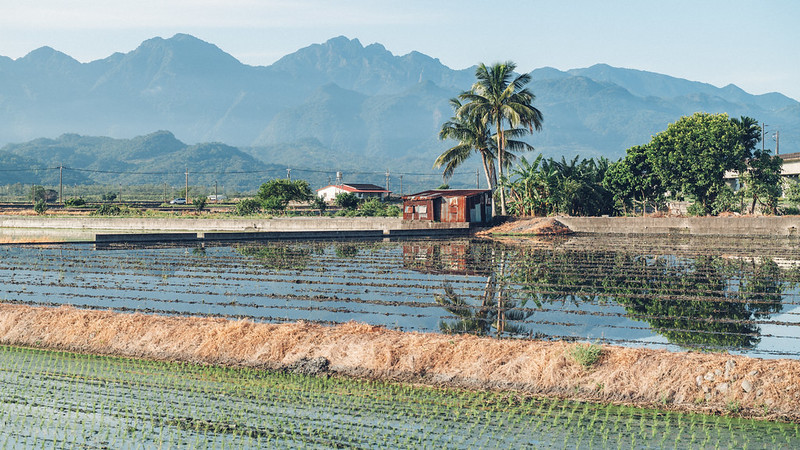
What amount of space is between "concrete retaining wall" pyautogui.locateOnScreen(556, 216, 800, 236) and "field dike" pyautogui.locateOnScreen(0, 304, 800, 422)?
32.0 meters

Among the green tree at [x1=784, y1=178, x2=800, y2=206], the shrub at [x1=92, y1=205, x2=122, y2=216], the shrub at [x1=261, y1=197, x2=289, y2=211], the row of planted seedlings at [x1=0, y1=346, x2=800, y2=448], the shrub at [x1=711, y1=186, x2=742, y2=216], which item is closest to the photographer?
the row of planted seedlings at [x1=0, y1=346, x2=800, y2=448]

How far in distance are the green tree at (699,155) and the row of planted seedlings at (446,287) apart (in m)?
14.2

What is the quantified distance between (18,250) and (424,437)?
2835cm

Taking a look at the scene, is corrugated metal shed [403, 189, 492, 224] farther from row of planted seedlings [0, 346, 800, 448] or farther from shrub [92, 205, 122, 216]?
row of planted seedlings [0, 346, 800, 448]

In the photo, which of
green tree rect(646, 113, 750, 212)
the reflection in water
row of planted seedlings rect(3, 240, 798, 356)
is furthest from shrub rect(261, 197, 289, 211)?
the reflection in water

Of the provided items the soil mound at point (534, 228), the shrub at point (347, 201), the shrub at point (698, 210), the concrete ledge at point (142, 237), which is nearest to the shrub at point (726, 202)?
the shrub at point (698, 210)

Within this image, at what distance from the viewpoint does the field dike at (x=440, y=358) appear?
32.3 ft

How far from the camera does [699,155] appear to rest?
43156 millimetres

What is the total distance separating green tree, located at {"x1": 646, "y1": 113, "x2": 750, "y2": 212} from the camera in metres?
42.5

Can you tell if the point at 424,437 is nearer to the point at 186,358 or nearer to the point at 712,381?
the point at 712,381

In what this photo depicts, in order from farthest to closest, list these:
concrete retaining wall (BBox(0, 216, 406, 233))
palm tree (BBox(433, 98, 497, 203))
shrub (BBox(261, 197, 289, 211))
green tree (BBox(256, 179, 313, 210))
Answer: green tree (BBox(256, 179, 313, 210))
shrub (BBox(261, 197, 289, 211))
palm tree (BBox(433, 98, 497, 203))
concrete retaining wall (BBox(0, 216, 406, 233))

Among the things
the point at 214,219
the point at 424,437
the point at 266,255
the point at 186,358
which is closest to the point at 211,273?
the point at 266,255

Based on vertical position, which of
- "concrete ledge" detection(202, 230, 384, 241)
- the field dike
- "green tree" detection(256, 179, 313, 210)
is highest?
"green tree" detection(256, 179, 313, 210)

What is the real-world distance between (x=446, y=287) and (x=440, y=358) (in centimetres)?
876
